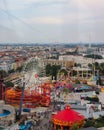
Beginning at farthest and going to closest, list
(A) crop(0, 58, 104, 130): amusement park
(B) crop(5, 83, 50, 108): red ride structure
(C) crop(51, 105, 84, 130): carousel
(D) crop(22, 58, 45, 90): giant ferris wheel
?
(D) crop(22, 58, 45, 90): giant ferris wheel → (B) crop(5, 83, 50, 108): red ride structure → (A) crop(0, 58, 104, 130): amusement park → (C) crop(51, 105, 84, 130): carousel

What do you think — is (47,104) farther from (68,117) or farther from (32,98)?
(68,117)

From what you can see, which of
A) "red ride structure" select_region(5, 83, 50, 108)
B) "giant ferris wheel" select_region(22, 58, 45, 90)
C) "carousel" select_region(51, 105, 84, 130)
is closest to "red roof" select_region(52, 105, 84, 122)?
"carousel" select_region(51, 105, 84, 130)

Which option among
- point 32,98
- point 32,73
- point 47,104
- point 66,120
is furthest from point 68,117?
point 32,73

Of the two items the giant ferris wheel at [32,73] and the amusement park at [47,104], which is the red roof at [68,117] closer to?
the amusement park at [47,104]

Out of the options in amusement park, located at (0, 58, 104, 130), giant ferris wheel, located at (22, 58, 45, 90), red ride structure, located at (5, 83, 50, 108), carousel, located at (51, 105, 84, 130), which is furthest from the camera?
giant ferris wheel, located at (22, 58, 45, 90)

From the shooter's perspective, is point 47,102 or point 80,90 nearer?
point 47,102

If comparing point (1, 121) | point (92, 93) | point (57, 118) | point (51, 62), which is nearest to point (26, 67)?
point (92, 93)

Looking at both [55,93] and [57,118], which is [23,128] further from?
[55,93]

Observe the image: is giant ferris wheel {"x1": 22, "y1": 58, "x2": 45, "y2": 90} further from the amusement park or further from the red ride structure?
the red ride structure
